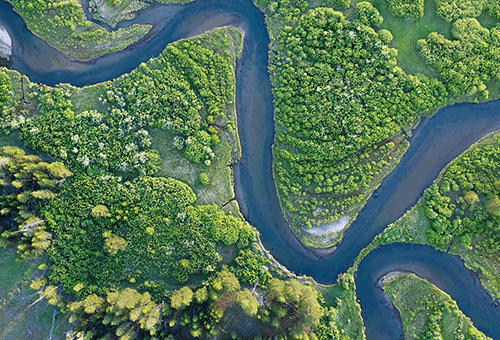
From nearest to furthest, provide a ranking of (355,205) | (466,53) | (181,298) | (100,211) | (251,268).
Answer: (181,298)
(100,211)
(251,268)
(466,53)
(355,205)

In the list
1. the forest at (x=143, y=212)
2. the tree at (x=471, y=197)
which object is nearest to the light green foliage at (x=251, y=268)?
the forest at (x=143, y=212)

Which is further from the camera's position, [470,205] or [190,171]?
[190,171]

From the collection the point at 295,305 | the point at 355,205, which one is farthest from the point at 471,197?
the point at 295,305

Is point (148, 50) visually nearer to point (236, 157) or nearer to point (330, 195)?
point (236, 157)

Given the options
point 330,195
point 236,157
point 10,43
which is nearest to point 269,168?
point 236,157

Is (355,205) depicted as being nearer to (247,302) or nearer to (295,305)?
(295,305)

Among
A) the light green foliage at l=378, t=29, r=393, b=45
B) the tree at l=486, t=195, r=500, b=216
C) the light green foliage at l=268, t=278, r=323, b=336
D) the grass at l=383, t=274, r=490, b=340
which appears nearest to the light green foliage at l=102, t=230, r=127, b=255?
the light green foliage at l=268, t=278, r=323, b=336

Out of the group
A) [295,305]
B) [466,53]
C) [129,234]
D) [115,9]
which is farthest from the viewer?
[115,9]
